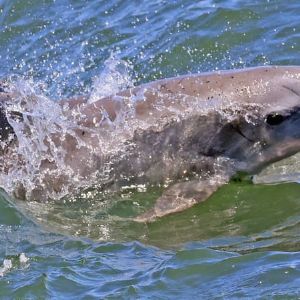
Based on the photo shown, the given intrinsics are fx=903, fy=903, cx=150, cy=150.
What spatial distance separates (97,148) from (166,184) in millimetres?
697

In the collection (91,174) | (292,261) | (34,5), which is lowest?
(292,261)

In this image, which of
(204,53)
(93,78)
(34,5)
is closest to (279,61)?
(204,53)

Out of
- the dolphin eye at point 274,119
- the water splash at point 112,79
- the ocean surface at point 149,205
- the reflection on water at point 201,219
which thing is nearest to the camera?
the ocean surface at point 149,205

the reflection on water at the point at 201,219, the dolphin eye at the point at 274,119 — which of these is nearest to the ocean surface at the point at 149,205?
the reflection on water at the point at 201,219

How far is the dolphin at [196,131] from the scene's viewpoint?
314 inches

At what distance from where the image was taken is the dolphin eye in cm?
795

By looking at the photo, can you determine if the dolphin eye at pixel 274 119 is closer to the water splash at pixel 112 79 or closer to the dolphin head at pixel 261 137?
the dolphin head at pixel 261 137

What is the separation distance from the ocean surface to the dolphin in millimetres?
197

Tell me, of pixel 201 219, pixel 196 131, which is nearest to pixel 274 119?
pixel 196 131

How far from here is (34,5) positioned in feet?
43.5

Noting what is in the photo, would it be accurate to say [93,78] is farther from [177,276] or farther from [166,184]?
[177,276]

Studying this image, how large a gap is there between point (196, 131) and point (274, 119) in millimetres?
696

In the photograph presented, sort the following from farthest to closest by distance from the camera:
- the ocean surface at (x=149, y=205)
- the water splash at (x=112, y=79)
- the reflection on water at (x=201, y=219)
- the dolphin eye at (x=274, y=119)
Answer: the water splash at (x=112, y=79) < the dolphin eye at (x=274, y=119) < the reflection on water at (x=201, y=219) < the ocean surface at (x=149, y=205)

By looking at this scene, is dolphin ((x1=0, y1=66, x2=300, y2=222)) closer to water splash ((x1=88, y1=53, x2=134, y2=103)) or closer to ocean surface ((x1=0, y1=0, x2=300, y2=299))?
ocean surface ((x1=0, y1=0, x2=300, y2=299))
